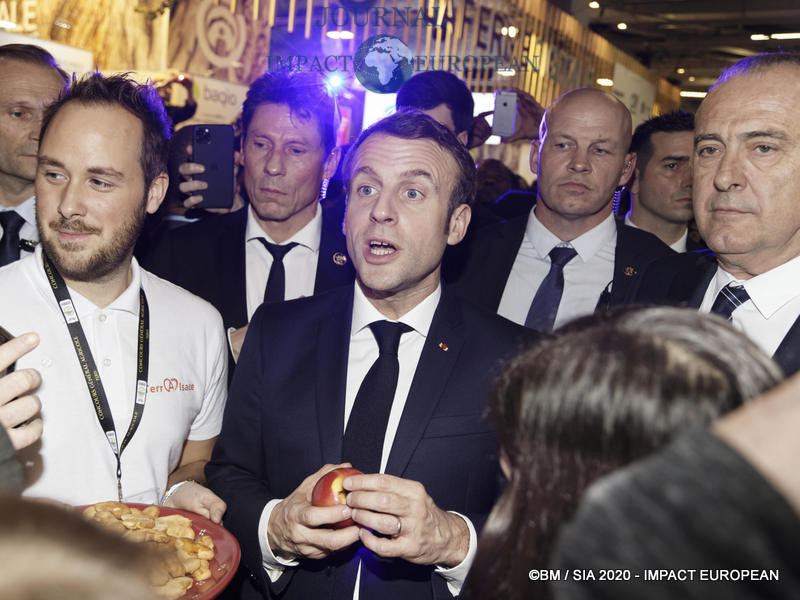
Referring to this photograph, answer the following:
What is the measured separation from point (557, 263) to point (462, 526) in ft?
5.26

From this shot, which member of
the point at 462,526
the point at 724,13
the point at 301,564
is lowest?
Result: the point at 301,564

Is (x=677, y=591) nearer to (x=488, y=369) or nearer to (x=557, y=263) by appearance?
(x=488, y=369)

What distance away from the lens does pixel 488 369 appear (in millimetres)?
1840

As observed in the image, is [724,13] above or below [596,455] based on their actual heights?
above

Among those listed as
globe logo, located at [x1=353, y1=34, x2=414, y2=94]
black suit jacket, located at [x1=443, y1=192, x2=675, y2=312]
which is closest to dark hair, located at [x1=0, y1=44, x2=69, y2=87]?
globe logo, located at [x1=353, y1=34, x2=414, y2=94]

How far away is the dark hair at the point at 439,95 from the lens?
3217 millimetres

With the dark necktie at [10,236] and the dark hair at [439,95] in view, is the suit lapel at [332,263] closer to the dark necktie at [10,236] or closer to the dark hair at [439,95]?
the dark hair at [439,95]

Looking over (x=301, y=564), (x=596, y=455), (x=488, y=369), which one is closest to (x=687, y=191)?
(x=488, y=369)

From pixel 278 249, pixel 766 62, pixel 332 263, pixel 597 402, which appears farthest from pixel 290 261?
pixel 597 402

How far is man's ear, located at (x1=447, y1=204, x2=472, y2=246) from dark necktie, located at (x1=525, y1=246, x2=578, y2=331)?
2.28 ft

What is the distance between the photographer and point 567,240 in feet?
9.70

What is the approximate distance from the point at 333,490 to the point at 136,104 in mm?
1317

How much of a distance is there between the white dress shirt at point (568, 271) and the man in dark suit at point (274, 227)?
0.72 metres

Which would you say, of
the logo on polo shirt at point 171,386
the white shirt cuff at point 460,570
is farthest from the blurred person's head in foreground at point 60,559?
the logo on polo shirt at point 171,386
